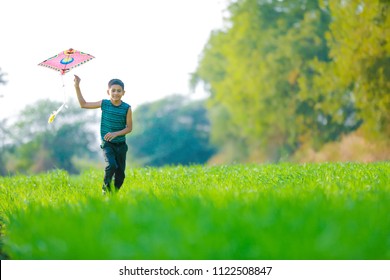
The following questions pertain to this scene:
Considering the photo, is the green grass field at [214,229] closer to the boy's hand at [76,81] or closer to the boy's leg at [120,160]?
the boy's leg at [120,160]

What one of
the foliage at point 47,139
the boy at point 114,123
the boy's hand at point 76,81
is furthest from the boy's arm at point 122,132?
the foliage at point 47,139

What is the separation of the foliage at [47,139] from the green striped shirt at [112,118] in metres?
42.6

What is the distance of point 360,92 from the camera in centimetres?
2405

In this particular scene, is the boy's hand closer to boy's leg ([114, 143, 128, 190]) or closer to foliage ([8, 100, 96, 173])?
boy's leg ([114, 143, 128, 190])

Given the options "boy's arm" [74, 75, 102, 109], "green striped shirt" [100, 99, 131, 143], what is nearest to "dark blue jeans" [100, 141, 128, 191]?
"green striped shirt" [100, 99, 131, 143]

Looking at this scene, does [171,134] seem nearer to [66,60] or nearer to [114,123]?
[66,60]

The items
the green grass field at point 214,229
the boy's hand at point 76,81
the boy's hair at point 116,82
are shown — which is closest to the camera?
the green grass field at point 214,229

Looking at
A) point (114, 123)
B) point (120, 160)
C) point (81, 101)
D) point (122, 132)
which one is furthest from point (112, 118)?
point (120, 160)

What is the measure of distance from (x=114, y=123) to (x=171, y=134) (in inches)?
2164

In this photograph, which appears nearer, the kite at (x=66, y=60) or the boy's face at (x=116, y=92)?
the boy's face at (x=116, y=92)

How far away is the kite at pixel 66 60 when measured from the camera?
9641mm

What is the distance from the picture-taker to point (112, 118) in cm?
927

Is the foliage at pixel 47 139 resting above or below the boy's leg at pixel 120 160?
above

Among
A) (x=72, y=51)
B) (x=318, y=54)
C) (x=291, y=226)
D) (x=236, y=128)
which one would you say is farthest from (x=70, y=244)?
(x=236, y=128)
